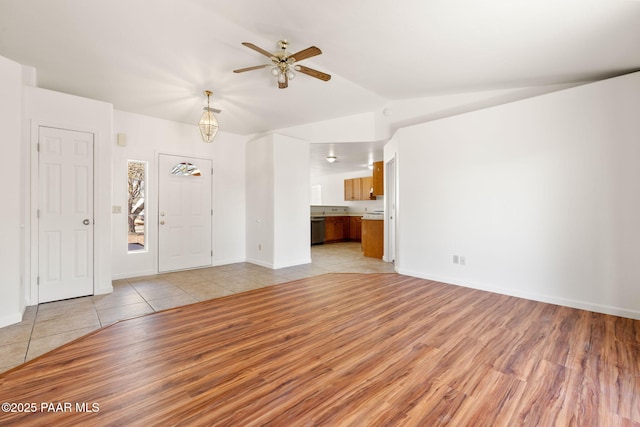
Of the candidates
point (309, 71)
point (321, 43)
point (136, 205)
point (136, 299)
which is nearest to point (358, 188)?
point (136, 205)

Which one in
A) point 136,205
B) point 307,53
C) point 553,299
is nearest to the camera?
point 307,53

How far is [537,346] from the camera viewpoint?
236cm

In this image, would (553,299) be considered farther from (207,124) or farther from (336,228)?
(336,228)

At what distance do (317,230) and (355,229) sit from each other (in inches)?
66.8

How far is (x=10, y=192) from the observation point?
2.82m

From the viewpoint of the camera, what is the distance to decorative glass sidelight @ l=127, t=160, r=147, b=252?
15.7ft

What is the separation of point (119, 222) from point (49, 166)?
4.64 feet

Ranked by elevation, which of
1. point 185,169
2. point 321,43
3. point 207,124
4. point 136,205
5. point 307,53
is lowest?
point 136,205

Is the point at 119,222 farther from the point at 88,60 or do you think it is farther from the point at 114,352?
the point at 114,352

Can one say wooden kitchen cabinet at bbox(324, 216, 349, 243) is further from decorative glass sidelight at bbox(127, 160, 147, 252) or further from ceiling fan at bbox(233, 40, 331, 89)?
ceiling fan at bbox(233, 40, 331, 89)

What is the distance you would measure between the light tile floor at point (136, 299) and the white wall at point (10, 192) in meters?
0.30

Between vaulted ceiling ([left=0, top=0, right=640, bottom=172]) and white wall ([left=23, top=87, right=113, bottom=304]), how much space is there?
0.29 meters

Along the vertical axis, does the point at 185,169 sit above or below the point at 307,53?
below

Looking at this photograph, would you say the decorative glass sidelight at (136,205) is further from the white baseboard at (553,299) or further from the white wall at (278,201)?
the white baseboard at (553,299)
